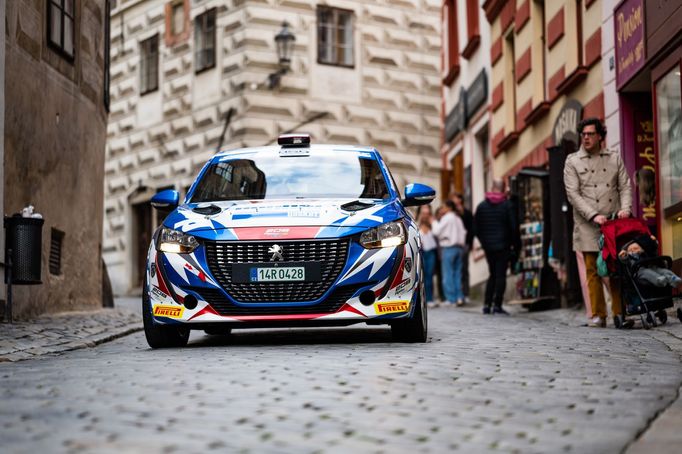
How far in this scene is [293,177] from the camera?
35.9ft

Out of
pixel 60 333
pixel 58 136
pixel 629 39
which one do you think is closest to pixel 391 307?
pixel 60 333

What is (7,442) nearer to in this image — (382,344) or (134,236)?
(382,344)

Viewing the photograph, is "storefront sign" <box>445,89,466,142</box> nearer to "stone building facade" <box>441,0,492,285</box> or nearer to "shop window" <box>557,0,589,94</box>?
"stone building facade" <box>441,0,492,285</box>

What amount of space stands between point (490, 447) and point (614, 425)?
81 centimetres

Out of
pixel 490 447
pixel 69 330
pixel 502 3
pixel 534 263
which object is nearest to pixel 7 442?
pixel 490 447

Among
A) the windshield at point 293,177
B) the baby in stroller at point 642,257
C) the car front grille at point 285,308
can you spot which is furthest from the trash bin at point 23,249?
the baby in stroller at point 642,257

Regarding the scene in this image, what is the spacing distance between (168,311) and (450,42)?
20.0 metres

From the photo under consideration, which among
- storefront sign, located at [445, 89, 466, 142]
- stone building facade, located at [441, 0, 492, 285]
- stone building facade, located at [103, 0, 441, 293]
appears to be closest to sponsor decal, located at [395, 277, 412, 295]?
stone building facade, located at [441, 0, 492, 285]

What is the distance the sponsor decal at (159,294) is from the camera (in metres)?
9.88

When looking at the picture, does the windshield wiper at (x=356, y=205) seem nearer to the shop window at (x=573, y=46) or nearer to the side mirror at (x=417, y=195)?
the side mirror at (x=417, y=195)

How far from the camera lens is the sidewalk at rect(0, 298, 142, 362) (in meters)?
10.6

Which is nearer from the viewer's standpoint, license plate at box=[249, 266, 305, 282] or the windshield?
license plate at box=[249, 266, 305, 282]

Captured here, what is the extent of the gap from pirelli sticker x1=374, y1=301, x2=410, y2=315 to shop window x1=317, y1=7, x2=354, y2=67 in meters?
20.1

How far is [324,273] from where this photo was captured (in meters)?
9.68
